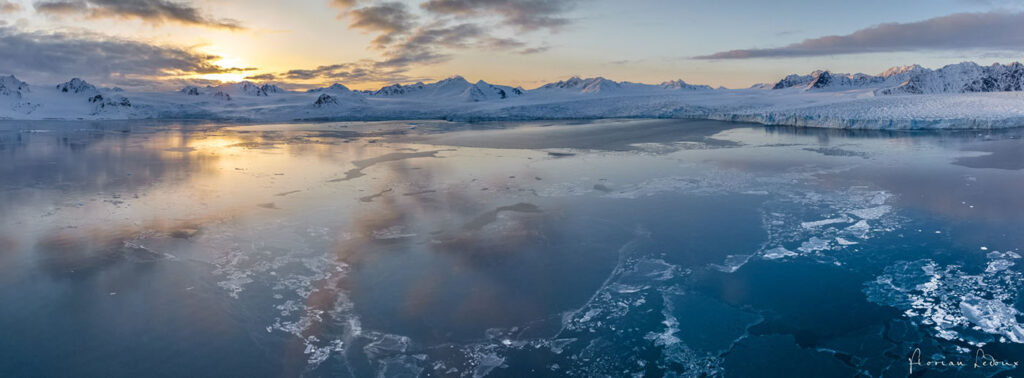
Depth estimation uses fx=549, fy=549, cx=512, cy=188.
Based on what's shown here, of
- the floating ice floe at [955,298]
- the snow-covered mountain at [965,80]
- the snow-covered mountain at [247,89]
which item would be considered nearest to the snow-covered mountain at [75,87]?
the snow-covered mountain at [247,89]

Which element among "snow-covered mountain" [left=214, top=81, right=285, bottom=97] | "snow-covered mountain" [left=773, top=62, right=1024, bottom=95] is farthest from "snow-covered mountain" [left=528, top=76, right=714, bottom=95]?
"snow-covered mountain" [left=214, top=81, right=285, bottom=97]

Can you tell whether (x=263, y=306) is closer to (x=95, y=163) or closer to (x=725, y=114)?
(x=95, y=163)

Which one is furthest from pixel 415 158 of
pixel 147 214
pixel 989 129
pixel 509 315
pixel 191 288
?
pixel 989 129

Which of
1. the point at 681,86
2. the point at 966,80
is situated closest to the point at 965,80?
the point at 966,80
